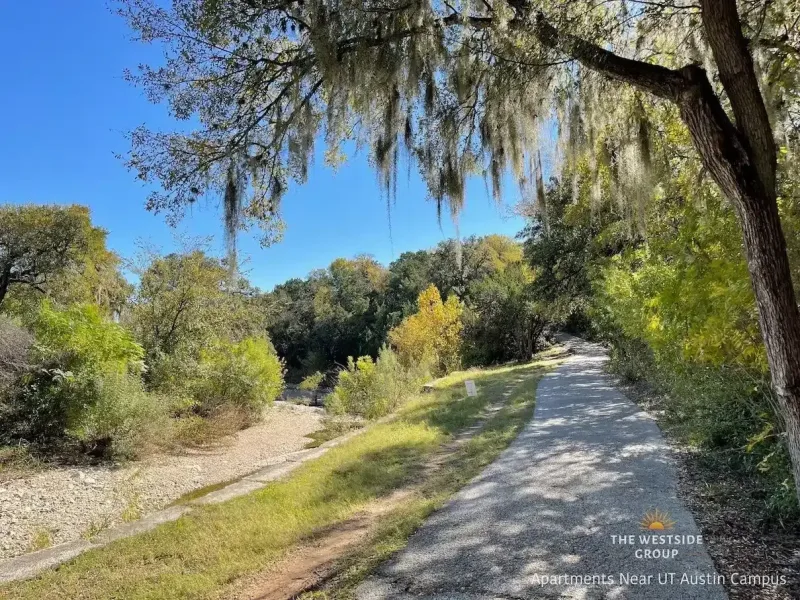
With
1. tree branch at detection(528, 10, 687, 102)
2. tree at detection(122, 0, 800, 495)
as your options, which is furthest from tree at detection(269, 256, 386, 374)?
tree branch at detection(528, 10, 687, 102)

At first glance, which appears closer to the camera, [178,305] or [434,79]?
[434,79]

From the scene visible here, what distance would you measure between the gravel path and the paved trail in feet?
14.2

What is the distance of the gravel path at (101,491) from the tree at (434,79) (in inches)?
181

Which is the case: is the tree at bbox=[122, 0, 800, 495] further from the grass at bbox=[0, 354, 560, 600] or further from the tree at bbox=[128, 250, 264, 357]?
the tree at bbox=[128, 250, 264, 357]

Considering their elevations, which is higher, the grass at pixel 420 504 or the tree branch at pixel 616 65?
the tree branch at pixel 616 65

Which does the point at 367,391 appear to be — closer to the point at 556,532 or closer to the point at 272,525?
the point at 272,525

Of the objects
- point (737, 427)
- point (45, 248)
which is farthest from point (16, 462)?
point (737, 427)

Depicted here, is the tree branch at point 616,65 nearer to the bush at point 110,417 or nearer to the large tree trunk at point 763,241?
the large tree trunk at point 763,241

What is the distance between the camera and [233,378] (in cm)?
1270

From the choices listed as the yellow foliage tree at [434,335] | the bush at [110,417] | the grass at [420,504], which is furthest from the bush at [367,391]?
the yellow foliage tree at [434,335]

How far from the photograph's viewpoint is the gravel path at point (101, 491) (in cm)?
574

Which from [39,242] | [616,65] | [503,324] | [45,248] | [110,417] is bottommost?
[110,417]

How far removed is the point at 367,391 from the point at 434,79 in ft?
29.2

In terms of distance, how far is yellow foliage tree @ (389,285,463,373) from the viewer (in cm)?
2005
